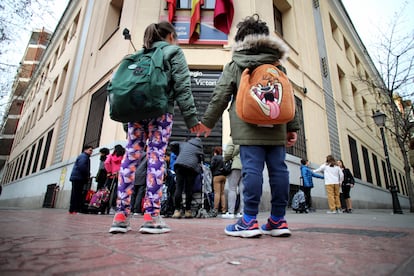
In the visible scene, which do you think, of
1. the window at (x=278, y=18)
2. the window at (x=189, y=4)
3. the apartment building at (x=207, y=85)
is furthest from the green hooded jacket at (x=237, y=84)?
the window at (x=278, y=18)

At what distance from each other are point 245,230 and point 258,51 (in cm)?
156

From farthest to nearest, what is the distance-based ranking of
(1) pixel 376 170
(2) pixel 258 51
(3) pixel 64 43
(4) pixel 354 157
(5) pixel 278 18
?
(3) pixel 64 43 < (1) pixel 376 170 < (4) pixel 354 157 < (5) pixel 278 18 < (2) pixel 258 51

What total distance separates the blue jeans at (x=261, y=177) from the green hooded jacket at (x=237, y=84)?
3.5 inches

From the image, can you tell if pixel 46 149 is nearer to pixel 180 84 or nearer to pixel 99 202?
pixel 99 202

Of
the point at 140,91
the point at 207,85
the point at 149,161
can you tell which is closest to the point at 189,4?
the point at 207,85

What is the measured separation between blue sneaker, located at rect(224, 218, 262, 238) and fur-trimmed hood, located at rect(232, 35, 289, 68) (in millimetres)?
1329

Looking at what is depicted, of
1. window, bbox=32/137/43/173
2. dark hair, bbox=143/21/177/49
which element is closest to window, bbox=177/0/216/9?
dark hair, bbox=143/21/177/49

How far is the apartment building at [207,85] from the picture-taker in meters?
8.19

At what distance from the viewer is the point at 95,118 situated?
9211 millimetres

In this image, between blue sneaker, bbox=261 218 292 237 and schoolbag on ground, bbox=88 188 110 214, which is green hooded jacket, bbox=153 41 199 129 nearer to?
blue sneaker, bbox=261 218 292 237

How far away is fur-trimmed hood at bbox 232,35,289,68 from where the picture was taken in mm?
2146

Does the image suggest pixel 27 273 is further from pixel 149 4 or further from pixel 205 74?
pixel 149 4

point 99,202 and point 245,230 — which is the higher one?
point 99,202

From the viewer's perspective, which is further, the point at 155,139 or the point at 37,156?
the point at 37,156
